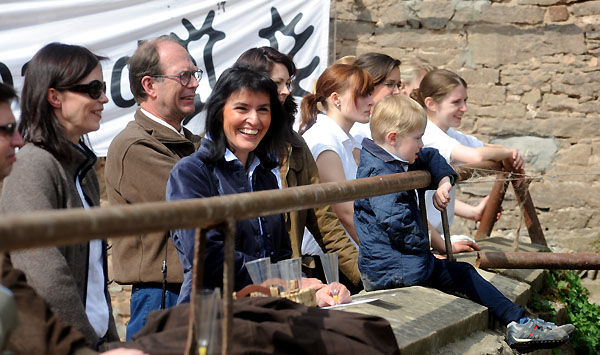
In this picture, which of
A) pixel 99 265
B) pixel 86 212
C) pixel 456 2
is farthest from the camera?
pixel 456 2

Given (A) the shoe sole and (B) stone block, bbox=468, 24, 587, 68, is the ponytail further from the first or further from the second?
(B) stone block, bbox=468, 24, 587, 68

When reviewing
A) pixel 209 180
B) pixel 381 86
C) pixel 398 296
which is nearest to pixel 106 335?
pixel 209 180

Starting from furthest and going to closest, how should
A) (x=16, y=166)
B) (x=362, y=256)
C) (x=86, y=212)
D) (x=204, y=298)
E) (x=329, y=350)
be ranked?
(x=362, y=256) < (x=16, y=166) < (x=329, y=350) < (x=204, y=298) < (x=86, y=212)

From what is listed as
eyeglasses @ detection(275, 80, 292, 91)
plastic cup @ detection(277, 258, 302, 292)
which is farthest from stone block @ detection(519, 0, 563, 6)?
plastic cup @ detection(277, 258, 302, 292)

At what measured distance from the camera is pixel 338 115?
3.66 meters

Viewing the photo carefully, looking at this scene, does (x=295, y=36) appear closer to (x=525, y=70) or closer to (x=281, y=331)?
(x=525, y=70)

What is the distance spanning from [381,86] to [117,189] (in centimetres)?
181

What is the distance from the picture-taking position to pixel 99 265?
2262 mm

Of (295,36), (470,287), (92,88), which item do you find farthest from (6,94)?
(295,36)

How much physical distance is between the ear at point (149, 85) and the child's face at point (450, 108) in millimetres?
1923

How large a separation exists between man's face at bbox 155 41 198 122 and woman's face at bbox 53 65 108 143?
732mm

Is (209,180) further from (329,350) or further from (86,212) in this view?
(86,212)

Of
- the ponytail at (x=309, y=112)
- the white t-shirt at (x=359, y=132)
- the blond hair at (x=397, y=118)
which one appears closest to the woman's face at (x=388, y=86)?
the white t-shirt at (x=359, y=132)

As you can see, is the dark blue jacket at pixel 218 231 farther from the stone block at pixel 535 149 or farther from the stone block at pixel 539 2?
the stone block at pixel 539 2
